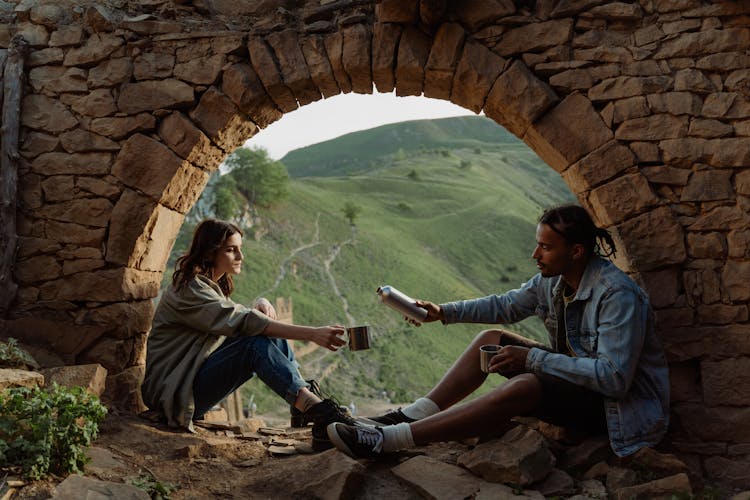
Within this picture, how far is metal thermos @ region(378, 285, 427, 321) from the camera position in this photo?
12.3 feet

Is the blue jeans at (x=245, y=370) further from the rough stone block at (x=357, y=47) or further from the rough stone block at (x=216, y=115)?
the rough stone block at (x=357, y=47)

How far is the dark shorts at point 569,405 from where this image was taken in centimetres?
316

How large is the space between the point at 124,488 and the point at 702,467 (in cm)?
323

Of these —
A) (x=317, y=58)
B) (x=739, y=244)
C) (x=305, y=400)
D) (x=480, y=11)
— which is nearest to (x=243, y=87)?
(x=317, y=58)

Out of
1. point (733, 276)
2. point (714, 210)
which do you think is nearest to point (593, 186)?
point (714, 210)

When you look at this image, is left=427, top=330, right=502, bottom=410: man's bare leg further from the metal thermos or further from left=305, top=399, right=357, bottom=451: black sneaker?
left=305, top=399, right=357, bottom=451: black sneaker

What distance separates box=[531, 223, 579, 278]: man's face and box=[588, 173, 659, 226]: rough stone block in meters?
0.74

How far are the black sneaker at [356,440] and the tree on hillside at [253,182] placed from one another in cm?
2078

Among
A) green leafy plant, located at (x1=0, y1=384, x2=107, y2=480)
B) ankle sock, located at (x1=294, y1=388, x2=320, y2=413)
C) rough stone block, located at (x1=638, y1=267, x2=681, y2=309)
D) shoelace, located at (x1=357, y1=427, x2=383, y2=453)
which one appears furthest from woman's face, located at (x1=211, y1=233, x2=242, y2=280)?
rough stone block, located at (x1=638, y1=267, x2=681, y2=309)

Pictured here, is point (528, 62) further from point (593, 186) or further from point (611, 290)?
point (611, 290)

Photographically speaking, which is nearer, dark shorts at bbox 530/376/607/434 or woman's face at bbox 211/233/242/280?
dark shorts at bbox 530/376/607/434

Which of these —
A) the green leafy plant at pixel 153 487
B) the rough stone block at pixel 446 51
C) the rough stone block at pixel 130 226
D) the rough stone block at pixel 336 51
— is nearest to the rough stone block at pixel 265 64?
the rough stone block at pixel 336 51

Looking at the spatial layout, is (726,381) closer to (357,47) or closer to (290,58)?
(357,47)

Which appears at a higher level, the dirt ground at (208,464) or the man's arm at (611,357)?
the man's arm at (611,357)
